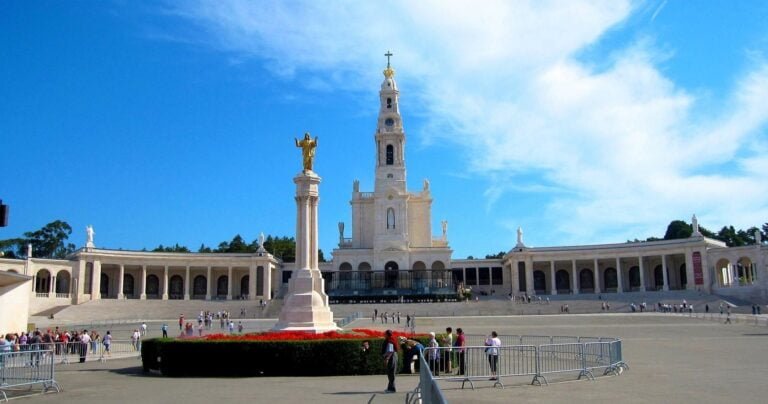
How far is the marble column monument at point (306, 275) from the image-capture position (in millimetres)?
27719

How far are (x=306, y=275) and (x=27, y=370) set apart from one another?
11676 millimetres

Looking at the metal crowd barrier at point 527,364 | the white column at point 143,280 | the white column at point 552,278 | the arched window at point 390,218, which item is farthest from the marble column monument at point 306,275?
the white column at point 552,278

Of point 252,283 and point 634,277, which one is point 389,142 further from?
point 634,277

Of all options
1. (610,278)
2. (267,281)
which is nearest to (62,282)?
(267,281)

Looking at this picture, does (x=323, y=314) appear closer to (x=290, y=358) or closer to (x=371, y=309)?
(x=290, y=358)

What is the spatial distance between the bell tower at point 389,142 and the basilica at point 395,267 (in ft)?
0.48

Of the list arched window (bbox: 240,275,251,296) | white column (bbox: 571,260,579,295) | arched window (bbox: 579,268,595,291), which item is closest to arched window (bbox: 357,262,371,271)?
arched window (bbox: 240,275,251,296)

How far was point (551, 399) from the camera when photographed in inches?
591

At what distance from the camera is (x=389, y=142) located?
310 ft

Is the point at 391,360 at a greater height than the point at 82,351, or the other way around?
the point at 391,360

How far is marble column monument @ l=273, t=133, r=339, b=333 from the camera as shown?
27.7 metres

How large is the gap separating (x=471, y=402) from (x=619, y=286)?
246 ft

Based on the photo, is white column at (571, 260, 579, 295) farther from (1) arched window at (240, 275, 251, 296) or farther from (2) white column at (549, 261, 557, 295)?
(1) arched window at (240, 275, 251, 296)

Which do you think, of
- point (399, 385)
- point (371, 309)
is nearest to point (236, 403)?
point (399, 385)
